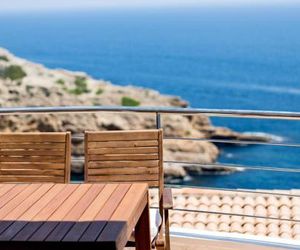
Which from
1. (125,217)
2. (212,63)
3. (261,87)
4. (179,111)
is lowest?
(125,217)

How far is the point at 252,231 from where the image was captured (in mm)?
4914

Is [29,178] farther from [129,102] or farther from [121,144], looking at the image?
[129,102]

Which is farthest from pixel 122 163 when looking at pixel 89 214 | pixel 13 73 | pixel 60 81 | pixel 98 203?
pixel 60 81

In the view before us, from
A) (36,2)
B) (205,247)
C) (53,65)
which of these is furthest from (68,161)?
(36,2)

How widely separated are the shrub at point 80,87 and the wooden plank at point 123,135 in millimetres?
31632

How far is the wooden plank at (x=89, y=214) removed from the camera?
208 cm

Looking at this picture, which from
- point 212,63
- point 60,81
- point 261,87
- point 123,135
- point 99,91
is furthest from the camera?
point 212,63

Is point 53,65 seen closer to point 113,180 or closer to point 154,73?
point 154,73

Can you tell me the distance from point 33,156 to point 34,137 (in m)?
0.10

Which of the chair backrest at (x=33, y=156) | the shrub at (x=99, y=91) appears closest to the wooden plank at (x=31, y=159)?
the chair backrest at (x=33, y=156)

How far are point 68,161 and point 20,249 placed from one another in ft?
3.73

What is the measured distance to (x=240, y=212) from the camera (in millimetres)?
5418

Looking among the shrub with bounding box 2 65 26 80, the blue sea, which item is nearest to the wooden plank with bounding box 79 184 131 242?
the blue sea

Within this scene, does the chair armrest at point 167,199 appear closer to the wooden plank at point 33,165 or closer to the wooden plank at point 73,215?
the wooden plank at point 73,215
